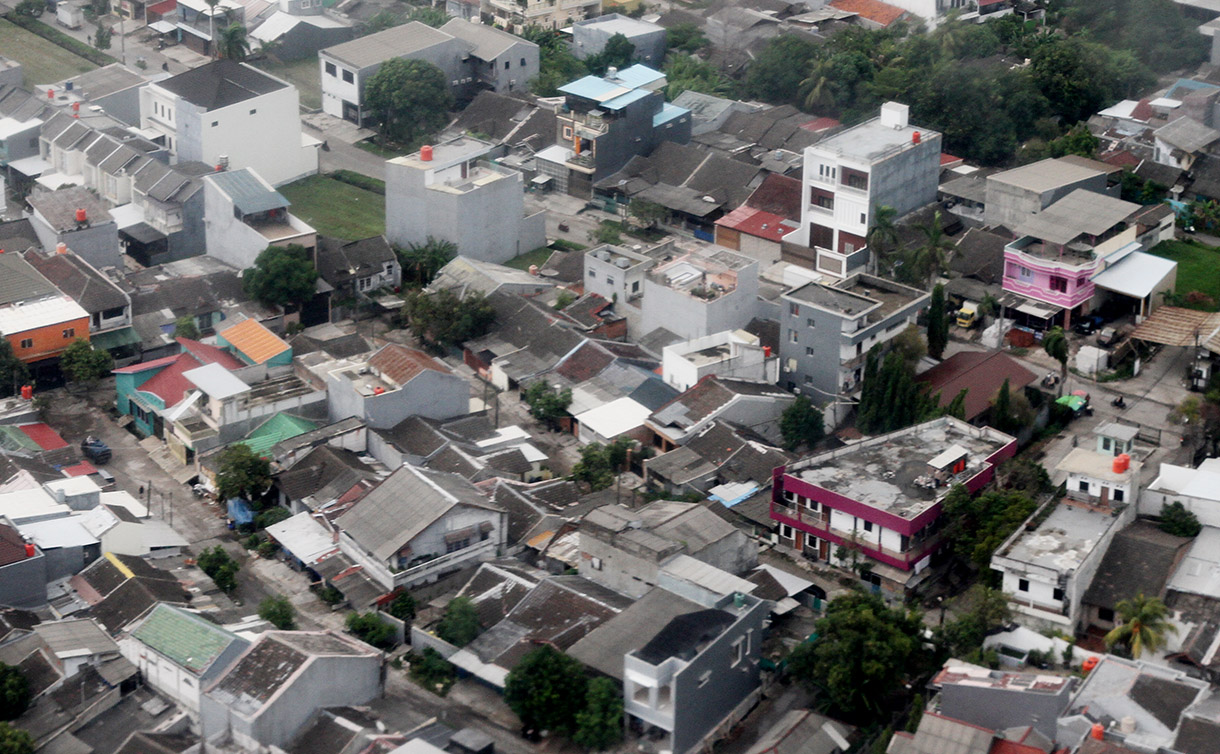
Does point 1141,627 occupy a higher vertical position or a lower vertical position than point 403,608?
higher

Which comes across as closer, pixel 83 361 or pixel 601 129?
pixel 83 361

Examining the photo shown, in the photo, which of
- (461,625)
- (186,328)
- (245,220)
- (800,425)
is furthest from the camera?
(245,220)

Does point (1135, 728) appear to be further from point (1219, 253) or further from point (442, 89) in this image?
point (442, 89)

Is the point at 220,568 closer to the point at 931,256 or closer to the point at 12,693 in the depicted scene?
the point at 12,693

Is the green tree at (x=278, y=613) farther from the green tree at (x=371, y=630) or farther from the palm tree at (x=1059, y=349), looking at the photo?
the palm tree at (x=1059, y=349)

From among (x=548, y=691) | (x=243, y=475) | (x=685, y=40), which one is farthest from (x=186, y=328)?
(x=685, y=40)

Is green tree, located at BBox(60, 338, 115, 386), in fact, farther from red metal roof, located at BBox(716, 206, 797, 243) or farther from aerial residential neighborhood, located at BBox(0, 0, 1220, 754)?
red metal roof, located at BBox(716, 206, 797, 243)

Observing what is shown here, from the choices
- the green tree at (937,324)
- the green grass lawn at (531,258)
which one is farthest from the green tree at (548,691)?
the green grass lawn at (531,258)
